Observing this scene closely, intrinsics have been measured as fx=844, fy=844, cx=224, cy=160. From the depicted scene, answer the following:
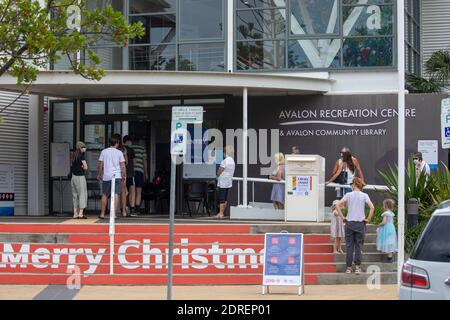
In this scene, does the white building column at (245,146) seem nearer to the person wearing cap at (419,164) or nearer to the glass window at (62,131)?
the person wearing cap at (419,164)

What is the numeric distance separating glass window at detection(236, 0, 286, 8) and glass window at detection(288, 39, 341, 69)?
103cm

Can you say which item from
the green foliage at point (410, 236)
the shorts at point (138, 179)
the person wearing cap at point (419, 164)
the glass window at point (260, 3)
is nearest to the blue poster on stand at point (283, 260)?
the green foliage at point (410, 236)

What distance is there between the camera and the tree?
23.6 m

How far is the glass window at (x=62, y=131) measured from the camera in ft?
75.7

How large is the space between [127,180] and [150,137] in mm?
2459

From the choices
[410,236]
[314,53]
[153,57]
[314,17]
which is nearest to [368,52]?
[314,53]

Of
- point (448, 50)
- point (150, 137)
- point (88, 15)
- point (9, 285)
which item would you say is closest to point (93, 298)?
point (9, 285)

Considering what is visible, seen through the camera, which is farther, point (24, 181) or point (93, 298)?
point (24, 181)

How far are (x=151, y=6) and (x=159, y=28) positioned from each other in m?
0.65

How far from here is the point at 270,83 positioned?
19.8 m

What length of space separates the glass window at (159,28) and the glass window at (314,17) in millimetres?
3081

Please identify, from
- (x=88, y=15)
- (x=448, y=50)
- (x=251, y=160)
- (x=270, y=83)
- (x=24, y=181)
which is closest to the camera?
(x=88, y=15)

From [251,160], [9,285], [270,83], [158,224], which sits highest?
[270,83]

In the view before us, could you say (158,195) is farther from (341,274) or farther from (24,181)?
(341,274)
